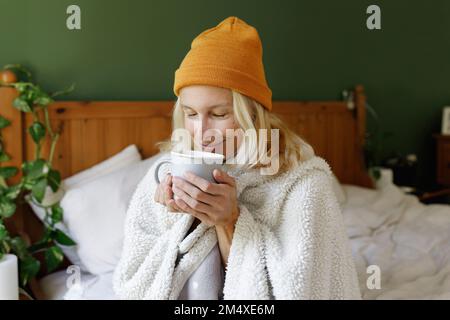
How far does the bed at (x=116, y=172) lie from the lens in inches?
35.4

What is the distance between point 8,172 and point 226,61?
0.70 m

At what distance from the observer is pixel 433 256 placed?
1087mm

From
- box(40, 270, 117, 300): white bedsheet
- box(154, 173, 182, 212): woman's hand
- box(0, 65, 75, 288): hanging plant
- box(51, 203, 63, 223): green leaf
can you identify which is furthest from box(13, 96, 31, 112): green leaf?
box(154, 173, 182, 212): woman's hand

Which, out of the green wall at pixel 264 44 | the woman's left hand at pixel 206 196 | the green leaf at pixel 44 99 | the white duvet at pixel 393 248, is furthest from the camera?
the green leaf at pixel 44 99

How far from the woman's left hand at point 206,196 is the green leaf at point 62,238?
659 mm

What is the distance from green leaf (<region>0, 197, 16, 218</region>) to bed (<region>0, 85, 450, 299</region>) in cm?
10

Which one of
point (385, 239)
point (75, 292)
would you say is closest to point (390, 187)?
point (385, 239)

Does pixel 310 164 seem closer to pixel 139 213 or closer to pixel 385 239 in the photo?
pixel 139 213

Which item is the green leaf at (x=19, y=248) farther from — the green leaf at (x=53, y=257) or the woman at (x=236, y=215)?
the woman at (x=236, y=215)

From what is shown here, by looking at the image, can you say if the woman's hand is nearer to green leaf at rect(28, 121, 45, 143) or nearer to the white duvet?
the white duvet

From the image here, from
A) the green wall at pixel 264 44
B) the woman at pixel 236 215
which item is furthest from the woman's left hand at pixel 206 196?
the green wall at pixel 264 44

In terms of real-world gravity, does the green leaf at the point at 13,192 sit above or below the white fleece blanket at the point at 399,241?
above

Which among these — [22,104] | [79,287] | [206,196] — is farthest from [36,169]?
[206,196]

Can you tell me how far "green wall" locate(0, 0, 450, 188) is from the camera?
61 cm
